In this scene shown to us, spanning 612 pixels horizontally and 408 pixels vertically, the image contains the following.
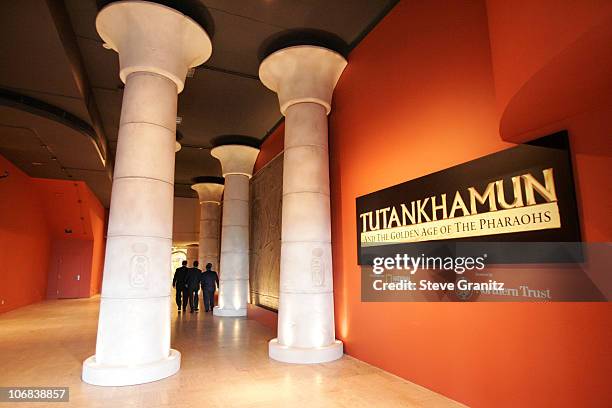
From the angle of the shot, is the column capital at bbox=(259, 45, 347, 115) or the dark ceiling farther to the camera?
the column capital at bbox=(259, 45, 347, 115)

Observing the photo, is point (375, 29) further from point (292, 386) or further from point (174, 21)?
point (292, 386)

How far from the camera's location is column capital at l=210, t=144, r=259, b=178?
1081 cm

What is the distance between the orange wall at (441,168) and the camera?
2.85 meters

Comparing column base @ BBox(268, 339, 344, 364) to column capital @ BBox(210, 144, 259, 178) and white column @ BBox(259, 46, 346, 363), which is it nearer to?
white column @ BBox(259, 46, 346, 363)

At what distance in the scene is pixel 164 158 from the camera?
5.22 metres

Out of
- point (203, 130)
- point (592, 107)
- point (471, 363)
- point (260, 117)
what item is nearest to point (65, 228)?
point (203, 130)

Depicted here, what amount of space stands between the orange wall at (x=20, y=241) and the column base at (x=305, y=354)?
9.65 m

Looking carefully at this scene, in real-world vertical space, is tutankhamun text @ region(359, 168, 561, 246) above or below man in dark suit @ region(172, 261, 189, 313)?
above

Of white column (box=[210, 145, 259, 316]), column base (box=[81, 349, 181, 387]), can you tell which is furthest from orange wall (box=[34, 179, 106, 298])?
column base (box=[81, 349, 181, 387])

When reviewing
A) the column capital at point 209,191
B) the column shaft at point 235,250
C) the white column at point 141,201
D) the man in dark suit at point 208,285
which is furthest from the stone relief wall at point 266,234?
the column capital at point 209,191

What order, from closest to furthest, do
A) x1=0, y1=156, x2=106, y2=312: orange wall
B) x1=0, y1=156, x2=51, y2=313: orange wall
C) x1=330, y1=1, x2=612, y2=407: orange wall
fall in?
x1=330, y1=1, x2=612, y2=407: orange wall, x1=0, y1=156, x2=51, y2=313: orange wall, x1=0, y1=156, x2=106, y2=312: orange wall

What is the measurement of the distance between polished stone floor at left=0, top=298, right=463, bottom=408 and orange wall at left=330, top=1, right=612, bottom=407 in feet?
1.52

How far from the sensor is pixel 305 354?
17.8 ft

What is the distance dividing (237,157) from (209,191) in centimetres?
546
